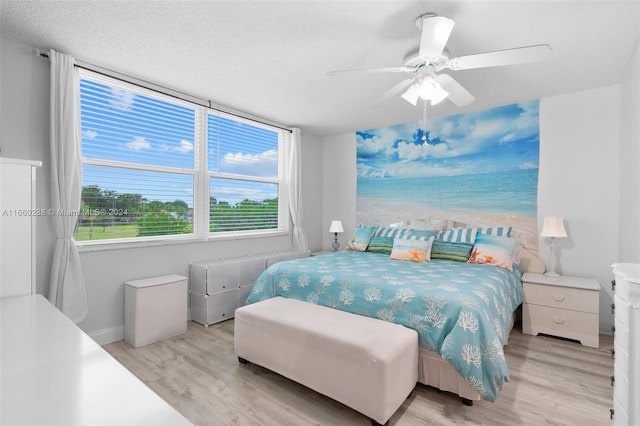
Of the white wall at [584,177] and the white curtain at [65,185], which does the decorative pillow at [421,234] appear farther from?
the white curtain at [65,185]

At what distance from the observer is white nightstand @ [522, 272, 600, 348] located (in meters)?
2.80

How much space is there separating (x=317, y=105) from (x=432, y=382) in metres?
2.93

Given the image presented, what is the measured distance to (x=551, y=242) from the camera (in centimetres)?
333

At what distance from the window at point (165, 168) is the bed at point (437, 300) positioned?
4.27 feet

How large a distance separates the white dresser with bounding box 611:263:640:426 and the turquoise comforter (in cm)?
51

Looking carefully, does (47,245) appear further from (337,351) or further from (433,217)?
(433,217)

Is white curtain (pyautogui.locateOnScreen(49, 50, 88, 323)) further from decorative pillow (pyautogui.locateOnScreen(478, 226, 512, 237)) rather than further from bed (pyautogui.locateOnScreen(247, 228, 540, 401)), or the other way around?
decorative pillow (pyautogui.locateOnScreen(478, 226, 512, 237))

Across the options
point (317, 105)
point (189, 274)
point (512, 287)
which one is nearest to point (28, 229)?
point (189, 274)

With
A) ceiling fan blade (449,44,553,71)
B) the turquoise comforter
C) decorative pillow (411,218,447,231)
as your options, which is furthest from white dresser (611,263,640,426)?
decorative pillow (411,218,447,231)

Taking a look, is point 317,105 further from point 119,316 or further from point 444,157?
point 119,316

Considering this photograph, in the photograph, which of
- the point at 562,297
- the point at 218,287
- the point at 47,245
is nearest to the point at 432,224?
the point at 562,297

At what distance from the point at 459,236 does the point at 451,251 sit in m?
0.27

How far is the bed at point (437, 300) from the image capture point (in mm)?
1841

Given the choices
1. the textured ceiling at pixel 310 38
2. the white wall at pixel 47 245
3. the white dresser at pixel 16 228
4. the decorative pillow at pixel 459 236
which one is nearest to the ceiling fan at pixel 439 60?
the textured ceiling at pixel 310 38
